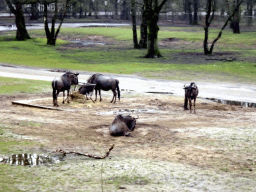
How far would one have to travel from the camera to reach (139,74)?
29812 millimetres

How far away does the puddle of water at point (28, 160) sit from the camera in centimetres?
973

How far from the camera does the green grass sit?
2129cm

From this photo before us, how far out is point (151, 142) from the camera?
12.0 m

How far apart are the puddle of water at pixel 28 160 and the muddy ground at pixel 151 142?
1.39ft

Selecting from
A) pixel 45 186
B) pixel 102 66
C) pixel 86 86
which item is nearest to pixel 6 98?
pixel 86 86

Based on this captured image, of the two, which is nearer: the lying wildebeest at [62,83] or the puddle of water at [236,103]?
the lying wildebeest at [62,83]

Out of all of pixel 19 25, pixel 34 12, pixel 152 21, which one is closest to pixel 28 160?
pixel 152 21

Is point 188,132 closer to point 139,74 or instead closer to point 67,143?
point 67,143

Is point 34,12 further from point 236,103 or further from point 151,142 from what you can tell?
point 151,142

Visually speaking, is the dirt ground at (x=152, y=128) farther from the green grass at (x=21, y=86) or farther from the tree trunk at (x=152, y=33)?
the tree trunk at (x=152, y=33)

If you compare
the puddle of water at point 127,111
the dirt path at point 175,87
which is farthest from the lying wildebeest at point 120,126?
the dirt path at point 175,87

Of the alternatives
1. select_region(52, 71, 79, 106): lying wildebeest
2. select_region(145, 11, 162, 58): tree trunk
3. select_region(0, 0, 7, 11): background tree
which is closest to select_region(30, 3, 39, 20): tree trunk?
select_region(0, 0, 7, 11): background tree

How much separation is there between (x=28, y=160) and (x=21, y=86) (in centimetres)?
1301

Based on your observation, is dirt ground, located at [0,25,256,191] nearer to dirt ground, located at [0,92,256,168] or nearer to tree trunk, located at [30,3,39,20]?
dirt ground, located at [0,92,256,168]
